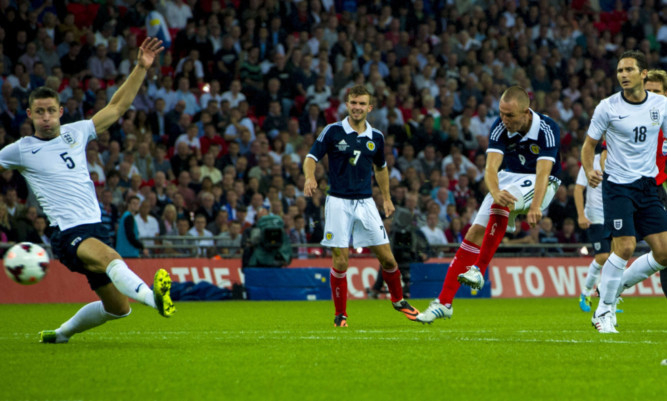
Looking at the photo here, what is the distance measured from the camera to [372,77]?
74.7ft

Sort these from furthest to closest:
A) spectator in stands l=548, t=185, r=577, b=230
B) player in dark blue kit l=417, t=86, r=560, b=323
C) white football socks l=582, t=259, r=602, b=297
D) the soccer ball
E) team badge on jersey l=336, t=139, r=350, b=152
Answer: spectator in stands l=548, t=185, r=577, b=230, white football socks l=582, t=259, r=602, b=297, team badge on jersey l=336, t=139, r=350, b=152, player in dark blue kit l=417, t=86, r=560, b=323, the soccer ball

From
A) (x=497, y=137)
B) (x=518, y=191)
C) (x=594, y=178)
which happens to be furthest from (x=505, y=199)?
(x=594, y=178)

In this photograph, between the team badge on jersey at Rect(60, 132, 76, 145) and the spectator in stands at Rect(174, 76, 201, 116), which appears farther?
the spectator in stands at Rect(174, 76, 201, 116)

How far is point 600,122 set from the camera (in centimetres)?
876

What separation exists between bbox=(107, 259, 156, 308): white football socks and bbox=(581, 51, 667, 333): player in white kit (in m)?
3.95

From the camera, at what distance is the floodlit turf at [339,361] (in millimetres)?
5230

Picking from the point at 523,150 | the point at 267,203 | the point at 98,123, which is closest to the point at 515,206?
the point at 523,150

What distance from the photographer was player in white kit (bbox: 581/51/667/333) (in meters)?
8.58

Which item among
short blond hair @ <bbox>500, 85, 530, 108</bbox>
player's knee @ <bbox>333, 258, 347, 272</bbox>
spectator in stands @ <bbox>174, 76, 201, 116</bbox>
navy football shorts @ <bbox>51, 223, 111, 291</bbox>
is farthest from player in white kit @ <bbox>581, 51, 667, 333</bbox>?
spectator in stands @ <bbox>174, 76, 201, 116</bbox>

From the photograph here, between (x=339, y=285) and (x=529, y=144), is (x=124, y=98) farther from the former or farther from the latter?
(x=529, y=144)

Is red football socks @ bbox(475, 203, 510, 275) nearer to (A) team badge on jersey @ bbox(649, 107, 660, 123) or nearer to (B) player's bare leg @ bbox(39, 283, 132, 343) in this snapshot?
(A) team badge on jersey @ bbox(649, 107, 660, 123)

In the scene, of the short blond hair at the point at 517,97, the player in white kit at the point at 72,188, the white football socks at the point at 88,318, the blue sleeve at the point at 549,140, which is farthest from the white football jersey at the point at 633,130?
the white football socks at the point at 88,318

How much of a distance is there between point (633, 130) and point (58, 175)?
497 cm

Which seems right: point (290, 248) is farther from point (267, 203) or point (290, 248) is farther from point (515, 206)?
point (515, 206)
